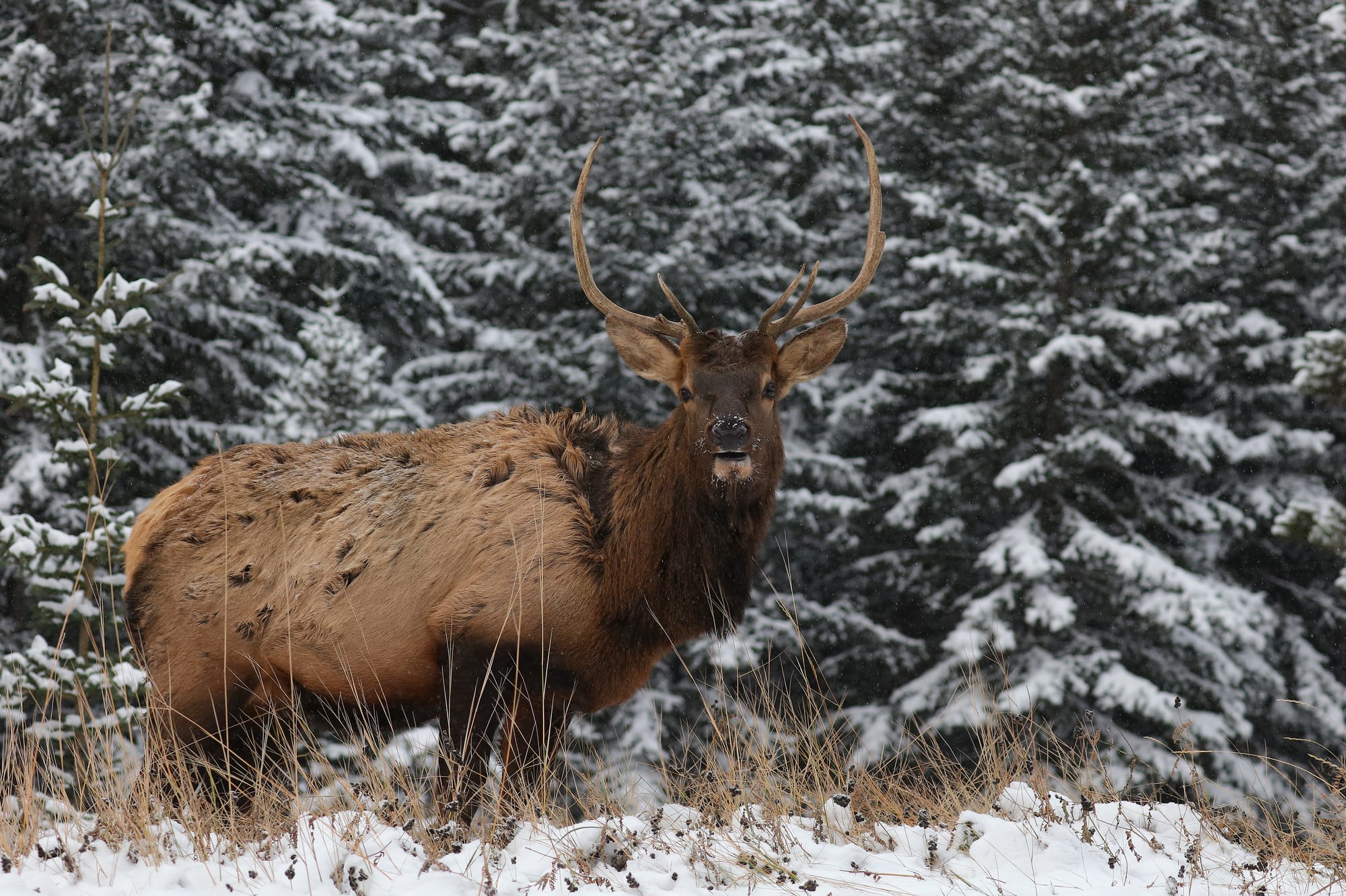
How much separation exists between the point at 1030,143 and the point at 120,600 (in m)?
15.4

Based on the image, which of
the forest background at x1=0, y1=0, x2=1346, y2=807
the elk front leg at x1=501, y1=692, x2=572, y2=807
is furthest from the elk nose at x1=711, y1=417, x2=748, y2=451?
the forest background at x1=0, y1=0, x2=1346, y2=807

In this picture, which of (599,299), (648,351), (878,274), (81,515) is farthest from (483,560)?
(878,274)

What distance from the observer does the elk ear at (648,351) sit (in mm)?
5945

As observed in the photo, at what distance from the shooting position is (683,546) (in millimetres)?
5387

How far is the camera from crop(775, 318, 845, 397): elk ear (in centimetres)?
599

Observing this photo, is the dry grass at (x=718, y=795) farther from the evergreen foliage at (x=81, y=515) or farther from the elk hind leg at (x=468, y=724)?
the evergreen foliage at (x=81, y=515)

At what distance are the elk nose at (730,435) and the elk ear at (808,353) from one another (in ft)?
2.62

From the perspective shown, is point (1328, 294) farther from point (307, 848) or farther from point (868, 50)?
point (307, 848)

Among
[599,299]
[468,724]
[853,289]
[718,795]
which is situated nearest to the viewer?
[718,795]

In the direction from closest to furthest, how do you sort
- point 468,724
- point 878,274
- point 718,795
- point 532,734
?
point 718,795
point 468,724
point 532,734
point 878,274

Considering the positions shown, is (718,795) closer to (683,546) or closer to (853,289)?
(683,546)

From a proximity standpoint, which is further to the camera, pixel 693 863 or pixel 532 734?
pixel 532 734

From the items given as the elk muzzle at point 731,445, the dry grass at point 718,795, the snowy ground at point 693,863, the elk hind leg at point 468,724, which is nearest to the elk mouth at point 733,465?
the elk muzzle at point 731,445

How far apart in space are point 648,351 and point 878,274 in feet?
51.5
